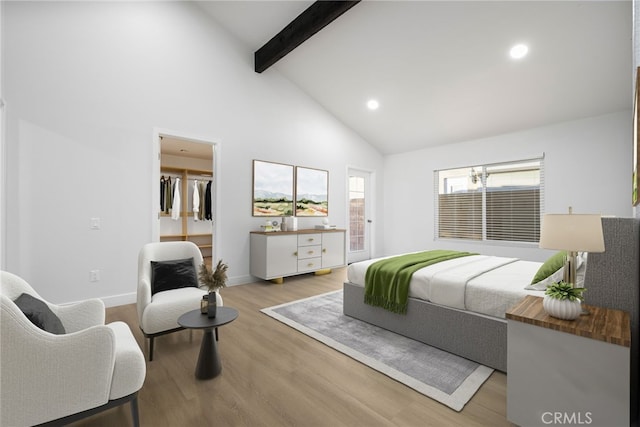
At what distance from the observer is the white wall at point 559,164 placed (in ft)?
13.3

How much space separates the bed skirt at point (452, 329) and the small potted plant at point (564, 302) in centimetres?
61

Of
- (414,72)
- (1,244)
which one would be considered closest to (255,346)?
(1,244)

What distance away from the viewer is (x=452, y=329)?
7.59 ft

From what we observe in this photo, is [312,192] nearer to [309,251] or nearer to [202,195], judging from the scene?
[309,251]

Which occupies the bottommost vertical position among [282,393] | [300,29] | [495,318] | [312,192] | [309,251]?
[282,393]

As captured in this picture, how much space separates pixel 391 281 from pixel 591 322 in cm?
143

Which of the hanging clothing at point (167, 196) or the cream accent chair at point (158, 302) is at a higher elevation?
the hanging clothing at point (167, 196)

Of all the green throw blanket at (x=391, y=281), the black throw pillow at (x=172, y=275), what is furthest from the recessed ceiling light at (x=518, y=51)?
the black throw pillow at (x=172, y=275)

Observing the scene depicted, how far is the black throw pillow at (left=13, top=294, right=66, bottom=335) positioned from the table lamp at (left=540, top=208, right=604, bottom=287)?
2.54 meters

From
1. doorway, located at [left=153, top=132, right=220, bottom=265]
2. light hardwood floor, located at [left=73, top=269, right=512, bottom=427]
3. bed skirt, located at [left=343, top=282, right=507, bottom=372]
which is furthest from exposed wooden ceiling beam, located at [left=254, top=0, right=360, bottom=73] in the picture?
light hardwood floor, located at [left=73, top=269, right=512, bottom=427]

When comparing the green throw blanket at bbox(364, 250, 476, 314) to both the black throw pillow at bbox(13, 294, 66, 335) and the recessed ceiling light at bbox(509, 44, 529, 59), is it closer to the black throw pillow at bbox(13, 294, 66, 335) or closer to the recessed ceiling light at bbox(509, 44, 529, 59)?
the black throw pillow at bbox(13, 294, 66, 335)

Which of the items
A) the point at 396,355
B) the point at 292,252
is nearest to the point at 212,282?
the point at 396,355

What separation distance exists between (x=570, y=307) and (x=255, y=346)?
7.06ft

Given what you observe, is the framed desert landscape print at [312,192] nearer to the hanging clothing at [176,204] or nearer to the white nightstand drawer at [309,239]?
the white nightstand drawer at [309,239]
